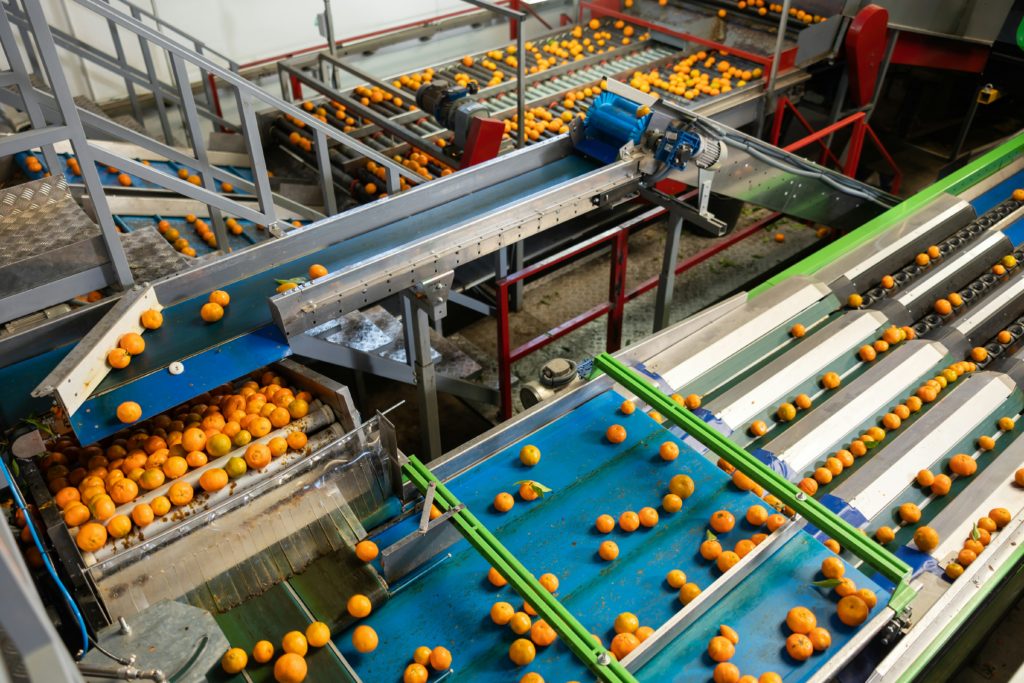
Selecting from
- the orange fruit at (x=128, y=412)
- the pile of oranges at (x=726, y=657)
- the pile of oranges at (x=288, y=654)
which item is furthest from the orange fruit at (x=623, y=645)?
the orange fruit at (x=128, y=412)

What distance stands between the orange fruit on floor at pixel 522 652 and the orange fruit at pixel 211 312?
231 cm

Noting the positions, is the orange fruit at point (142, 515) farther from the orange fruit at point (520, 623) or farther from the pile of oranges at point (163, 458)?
the orange fruit at point (520, 623)

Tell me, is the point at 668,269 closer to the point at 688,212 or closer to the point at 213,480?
the point at 688,212

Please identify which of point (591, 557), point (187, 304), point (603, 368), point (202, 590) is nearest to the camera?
point (202, 590)

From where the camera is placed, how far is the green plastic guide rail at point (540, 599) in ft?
8.59

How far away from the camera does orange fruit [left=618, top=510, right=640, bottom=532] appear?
3.41 m

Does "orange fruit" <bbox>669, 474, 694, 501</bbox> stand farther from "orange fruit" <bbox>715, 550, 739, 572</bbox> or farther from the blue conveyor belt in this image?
"orange fruit" <bbox>715, 550, 739, 572</bbox>

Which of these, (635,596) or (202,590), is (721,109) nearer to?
(635,596)

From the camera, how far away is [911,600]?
3.10 m

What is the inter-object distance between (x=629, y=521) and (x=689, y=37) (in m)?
6.79

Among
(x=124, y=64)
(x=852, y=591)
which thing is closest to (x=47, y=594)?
(x=852, y=591)

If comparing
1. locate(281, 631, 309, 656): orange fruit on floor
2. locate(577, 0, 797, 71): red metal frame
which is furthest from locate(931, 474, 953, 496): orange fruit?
locate(577, 0, 797, 71): red metal frame

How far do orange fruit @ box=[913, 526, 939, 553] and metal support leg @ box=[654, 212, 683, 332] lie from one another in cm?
241

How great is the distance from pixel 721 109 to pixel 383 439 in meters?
5.48
